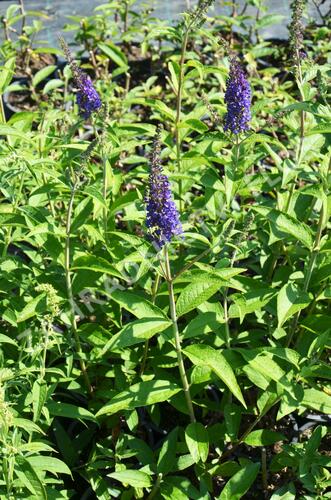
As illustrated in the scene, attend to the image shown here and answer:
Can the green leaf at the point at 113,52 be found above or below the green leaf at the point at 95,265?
above

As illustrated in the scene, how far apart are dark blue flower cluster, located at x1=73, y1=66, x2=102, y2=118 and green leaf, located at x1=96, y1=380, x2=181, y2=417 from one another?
132cm

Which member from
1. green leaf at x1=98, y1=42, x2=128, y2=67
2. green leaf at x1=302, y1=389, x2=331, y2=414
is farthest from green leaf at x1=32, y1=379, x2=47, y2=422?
green leaf at x1=98, y1=42, x2=128, y2=67

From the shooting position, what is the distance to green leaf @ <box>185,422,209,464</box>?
2.82 metres

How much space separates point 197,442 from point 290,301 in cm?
73

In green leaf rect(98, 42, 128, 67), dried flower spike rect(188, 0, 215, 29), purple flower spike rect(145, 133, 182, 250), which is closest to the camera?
purple flower spike rect(145, 133, 182, 250)

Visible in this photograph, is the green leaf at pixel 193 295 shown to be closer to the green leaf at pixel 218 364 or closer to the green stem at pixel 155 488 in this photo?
the green leaf at pixel 218 364

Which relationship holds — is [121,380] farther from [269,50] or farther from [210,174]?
[269,50]

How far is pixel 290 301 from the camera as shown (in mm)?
2912

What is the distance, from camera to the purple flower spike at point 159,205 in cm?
223

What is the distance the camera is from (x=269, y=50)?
5906mm

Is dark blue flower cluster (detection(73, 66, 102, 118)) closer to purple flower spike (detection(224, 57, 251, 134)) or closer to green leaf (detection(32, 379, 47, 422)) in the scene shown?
purple flower spike (detection(224, 57, 251, 134))

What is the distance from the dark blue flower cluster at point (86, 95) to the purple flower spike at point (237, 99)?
2.11 ft

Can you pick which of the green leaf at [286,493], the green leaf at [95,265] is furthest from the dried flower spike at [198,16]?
the green leaf at [286,493]

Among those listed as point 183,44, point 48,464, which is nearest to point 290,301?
point 48,464
